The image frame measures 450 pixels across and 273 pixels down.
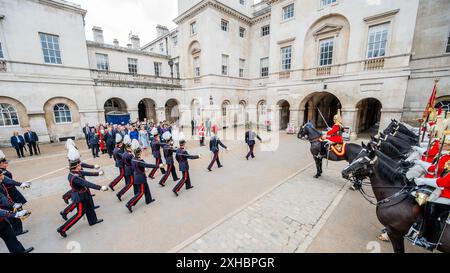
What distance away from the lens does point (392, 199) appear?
342 cm

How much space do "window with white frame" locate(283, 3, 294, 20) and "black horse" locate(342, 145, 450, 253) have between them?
1767cm

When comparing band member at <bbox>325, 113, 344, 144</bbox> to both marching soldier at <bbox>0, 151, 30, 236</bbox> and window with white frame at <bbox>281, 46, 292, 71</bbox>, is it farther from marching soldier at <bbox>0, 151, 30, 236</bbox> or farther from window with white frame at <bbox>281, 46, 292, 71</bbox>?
window with white frame at <bbox>281, 46, 292, 71</bbox>

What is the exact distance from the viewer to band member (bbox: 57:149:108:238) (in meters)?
4.17

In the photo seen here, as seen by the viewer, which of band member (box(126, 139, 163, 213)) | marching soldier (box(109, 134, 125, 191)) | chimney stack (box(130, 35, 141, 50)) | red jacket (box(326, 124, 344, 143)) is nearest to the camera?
band member (box(126, 139, 163, 213))

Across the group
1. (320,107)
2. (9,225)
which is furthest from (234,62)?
Answer: (9,225)

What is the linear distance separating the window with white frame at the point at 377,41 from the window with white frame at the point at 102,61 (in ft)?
82.0

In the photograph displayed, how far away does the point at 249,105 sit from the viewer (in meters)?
24.1

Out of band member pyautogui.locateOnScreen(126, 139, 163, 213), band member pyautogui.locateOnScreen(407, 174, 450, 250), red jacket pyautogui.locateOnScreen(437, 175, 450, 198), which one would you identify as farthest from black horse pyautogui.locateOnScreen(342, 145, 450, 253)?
band member pyautogui.locateOnScreen(126, 139, 163, 213)

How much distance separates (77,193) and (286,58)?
62.4 ft

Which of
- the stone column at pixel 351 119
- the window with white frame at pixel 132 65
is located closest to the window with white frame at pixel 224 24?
the window with white frame at pixel 132 65

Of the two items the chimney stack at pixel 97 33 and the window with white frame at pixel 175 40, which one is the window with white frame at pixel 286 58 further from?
the chimney stack at pixel 97 33

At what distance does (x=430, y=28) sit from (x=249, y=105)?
16.7m

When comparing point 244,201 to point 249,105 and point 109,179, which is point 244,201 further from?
point 249,105

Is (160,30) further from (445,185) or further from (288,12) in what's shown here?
(445,185)
